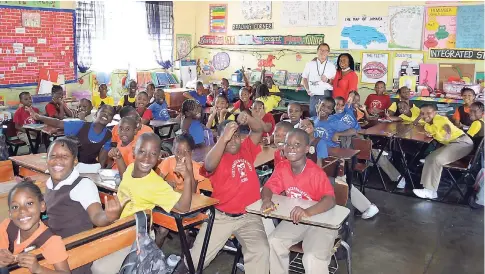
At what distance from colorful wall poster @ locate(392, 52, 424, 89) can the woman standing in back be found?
1.34m

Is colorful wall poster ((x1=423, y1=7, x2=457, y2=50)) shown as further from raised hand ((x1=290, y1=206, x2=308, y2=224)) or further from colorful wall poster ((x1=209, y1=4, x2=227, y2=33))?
raised hand ((x1=290, y1=206, x2=308, y2=224))

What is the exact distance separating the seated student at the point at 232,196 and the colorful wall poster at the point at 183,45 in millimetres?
7840

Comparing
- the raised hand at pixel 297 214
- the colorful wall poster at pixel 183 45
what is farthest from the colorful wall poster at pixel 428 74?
the raised hand at pixel 297 214

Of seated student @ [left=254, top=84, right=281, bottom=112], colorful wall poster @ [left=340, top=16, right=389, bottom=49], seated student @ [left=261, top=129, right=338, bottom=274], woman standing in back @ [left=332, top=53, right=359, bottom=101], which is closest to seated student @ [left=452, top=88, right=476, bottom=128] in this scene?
woman standing in back @ [left=332, top=53, right=359, bottom=101]

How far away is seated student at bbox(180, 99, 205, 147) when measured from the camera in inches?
198

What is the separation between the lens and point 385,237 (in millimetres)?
4383

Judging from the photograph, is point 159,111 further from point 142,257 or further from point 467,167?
point 142,257

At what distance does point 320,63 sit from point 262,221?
450 cm

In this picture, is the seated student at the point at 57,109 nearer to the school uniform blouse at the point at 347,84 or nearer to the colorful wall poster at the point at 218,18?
the school uniform blouse at the point at 347,84

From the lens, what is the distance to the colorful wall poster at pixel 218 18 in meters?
10.6

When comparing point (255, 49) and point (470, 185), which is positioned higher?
point (255, 49)

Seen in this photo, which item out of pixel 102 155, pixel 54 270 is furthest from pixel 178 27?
pixel 54 270

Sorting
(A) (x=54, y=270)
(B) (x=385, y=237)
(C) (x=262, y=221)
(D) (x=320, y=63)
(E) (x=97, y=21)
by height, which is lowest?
(B) (x=385, y=237)

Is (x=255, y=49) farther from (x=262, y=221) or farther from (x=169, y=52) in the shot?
(x=262, y=221)
